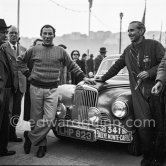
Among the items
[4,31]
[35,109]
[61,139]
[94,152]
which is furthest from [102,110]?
[4,31]

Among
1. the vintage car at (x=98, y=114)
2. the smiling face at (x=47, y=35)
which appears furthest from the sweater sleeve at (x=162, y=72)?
the smiling face at (x=47, y=35)

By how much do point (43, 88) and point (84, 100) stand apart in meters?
0.64

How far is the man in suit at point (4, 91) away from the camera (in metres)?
3.68

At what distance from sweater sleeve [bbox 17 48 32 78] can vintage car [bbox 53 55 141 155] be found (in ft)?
2.25

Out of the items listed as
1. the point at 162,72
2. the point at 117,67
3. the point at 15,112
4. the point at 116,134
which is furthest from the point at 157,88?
the point at 15,112

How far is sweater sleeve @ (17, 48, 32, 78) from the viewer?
408 centimetres

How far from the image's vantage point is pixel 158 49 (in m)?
3.64

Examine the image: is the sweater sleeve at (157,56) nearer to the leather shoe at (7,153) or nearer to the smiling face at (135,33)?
the smiling face at (135,33)

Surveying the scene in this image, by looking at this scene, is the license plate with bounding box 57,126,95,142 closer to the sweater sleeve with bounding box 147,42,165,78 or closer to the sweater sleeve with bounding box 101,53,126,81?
the sweater sleeve with bounding box 101,53,126,81

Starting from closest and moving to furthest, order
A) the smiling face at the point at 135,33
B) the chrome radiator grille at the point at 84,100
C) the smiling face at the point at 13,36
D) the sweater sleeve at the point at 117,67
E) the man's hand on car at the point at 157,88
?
the man's hand on car at the point at 157,88 < the smiling face at the point at 135,33 < the chrome radiator grille at the point at 84,100 < the sweater sleeve at the point at 117,67 < the smiling face at the point at 13,36

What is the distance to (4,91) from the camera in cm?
381

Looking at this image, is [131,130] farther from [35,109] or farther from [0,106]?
[0,106]

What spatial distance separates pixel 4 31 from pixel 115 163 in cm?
241

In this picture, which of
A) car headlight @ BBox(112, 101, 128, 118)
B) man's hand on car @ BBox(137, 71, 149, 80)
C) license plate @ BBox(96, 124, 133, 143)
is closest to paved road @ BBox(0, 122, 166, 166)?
license plate @ BBox(96, 124, 133, 143)
